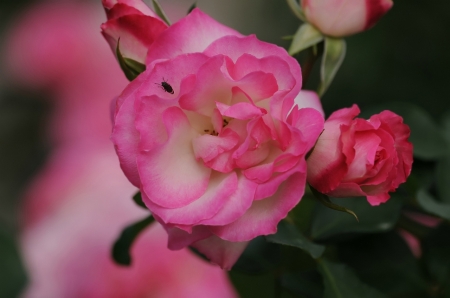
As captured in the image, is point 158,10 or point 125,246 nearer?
point 158,10

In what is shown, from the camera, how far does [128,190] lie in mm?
788

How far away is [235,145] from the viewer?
36 cm

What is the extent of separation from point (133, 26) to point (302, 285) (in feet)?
0.85

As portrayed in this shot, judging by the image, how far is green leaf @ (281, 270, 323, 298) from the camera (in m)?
0.49

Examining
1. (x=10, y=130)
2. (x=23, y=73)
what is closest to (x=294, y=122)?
(x=23, y=73)

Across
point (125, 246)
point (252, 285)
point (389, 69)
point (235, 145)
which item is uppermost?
point (235, 145)

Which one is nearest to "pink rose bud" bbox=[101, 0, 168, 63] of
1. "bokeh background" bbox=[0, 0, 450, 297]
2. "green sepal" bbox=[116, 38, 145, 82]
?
"green sepal" bbox=[116, 38, 145, 82]

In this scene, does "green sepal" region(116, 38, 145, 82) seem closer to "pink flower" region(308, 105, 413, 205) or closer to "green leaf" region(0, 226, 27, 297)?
"pink flower" region(308, 105, 413, 205)

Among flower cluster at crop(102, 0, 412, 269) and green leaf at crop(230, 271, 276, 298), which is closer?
flower cluster at crop(102, 0, 412, 269)

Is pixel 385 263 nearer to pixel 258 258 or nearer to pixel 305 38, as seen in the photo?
pixel 258 258

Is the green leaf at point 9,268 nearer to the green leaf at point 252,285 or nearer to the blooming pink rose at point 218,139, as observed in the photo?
the green leaf at point 252,285

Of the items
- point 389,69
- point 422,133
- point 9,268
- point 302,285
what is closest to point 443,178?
point 422,133

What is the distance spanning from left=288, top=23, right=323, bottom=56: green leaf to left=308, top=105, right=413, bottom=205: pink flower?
0.29 feet

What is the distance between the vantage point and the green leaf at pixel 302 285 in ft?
1.59
